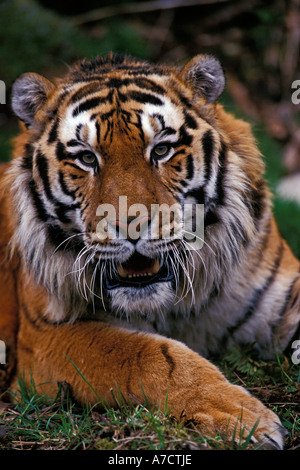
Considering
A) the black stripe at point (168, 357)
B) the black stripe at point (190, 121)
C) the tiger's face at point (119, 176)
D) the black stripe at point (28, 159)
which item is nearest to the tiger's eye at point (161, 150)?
the tiger's face at point (119, 176)

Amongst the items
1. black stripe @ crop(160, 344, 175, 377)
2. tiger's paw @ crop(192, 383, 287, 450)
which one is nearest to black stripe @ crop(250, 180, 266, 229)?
black stripe @ crop(160, 344, 175, 377)

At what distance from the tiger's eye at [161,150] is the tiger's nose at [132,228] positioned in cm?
31

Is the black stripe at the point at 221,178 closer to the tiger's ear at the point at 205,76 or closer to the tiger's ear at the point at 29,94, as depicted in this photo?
the tiger's ear at the point at 205,76

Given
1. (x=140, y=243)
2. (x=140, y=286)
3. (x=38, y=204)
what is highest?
(x=38, y=204)

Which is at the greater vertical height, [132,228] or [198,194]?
[198,194]

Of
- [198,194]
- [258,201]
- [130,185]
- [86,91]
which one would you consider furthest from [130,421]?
[86,91]

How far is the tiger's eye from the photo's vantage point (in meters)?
2.36

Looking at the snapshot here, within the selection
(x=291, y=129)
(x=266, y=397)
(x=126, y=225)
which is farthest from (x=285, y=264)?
(x=291, y=129)

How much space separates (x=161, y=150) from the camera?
7.79 feet

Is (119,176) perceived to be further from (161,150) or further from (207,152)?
(207,152)

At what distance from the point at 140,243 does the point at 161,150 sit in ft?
1.36

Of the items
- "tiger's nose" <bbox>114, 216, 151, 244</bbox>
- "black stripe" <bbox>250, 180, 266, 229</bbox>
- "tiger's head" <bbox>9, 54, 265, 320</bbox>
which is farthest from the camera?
"black stripe" <bbox>250, 180, 266, 229</bbox>

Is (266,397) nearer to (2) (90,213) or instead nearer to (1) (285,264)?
(1) (285,264)

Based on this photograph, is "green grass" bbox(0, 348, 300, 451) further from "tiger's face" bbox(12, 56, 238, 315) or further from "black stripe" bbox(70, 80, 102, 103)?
"black stripe" bbox(70, 80, 102, 103)
